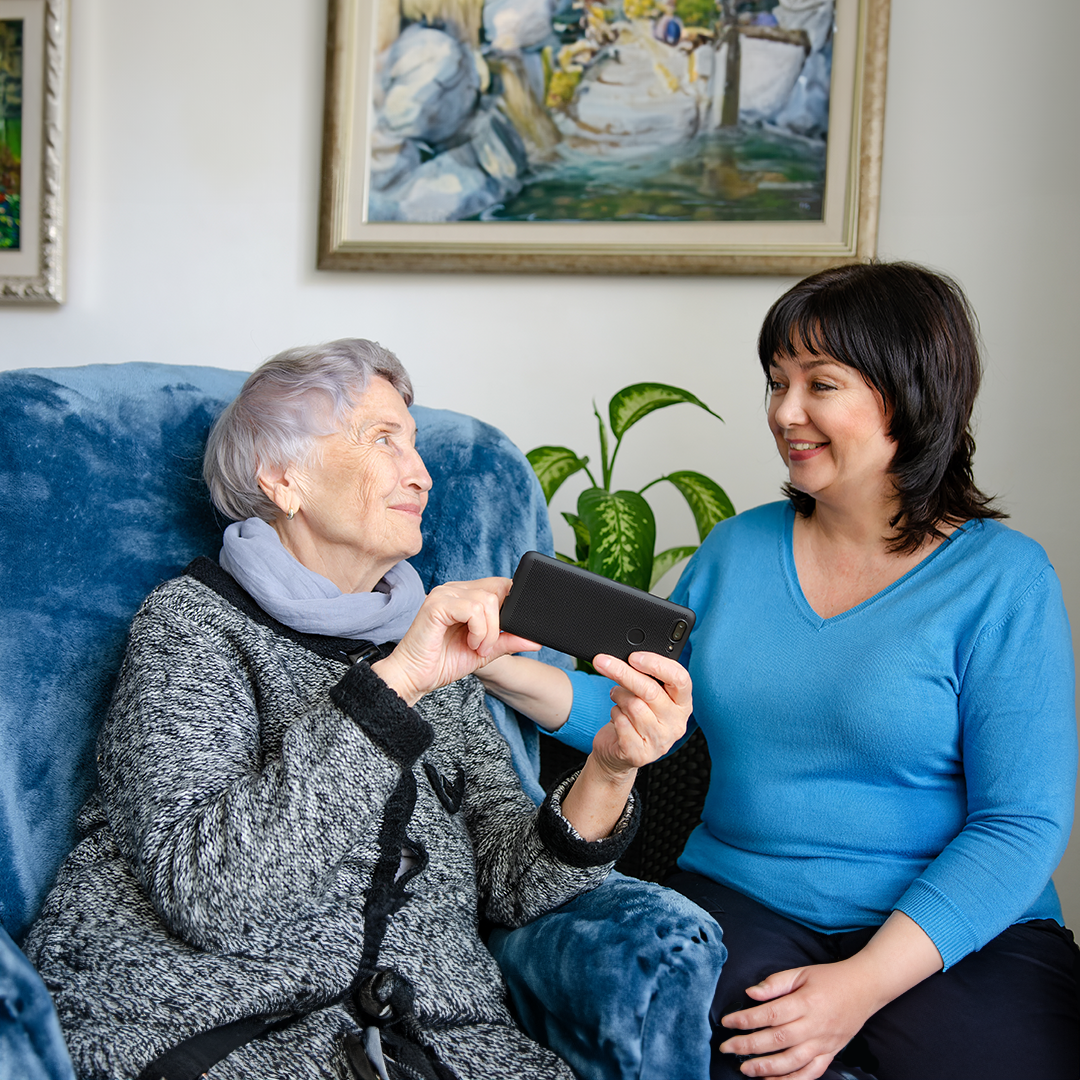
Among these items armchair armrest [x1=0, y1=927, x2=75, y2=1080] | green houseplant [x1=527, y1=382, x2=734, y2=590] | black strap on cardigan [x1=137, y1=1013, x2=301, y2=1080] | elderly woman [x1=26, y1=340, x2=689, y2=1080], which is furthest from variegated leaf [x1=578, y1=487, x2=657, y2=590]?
armchair armrest [x1=0, y1=927, x2=75, y2=1080]

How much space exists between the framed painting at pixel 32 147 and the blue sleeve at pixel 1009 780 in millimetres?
2114

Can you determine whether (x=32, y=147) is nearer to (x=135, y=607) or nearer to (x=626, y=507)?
(x=135, y=607)

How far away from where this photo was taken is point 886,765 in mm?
1133

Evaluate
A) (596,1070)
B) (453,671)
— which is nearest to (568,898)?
(596,1070)

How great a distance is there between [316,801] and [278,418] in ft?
1.63

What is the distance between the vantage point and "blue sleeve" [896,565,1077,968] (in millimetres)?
1048

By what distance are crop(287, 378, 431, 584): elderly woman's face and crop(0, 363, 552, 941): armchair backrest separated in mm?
204

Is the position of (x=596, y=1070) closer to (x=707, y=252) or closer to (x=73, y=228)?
(x=707, y=252)

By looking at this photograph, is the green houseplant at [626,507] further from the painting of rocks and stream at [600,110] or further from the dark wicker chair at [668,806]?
the painting of rocks and stream at [600,110]

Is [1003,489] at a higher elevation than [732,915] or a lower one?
higher

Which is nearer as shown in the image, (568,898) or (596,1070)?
(596,1070)

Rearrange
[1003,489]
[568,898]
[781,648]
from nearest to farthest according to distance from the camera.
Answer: [568,898]
[781,648]
[1003,489]

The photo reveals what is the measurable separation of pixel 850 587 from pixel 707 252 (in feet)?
3.23

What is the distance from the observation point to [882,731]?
112cm
